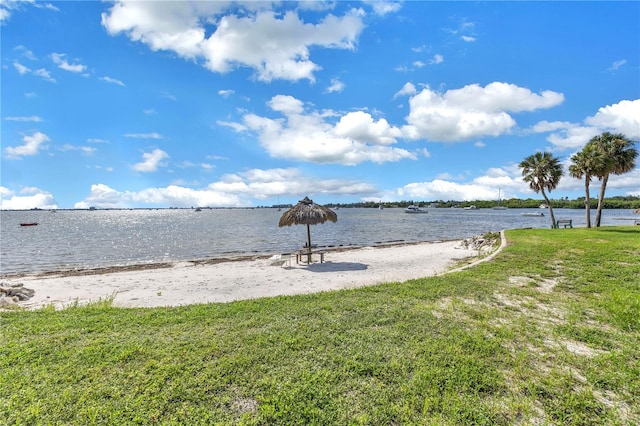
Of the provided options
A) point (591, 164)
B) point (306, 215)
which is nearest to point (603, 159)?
point (591, 164)

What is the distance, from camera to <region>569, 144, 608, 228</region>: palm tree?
23469 millimetres

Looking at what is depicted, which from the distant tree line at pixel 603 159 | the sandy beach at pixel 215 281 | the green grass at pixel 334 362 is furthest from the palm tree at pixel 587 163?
the green grass at pixel 334 362

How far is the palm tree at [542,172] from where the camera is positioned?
28.0m

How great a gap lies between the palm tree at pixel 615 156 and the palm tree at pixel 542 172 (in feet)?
11.1

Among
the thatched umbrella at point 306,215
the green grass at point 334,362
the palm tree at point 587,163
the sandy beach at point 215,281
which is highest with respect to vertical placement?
the palm tree at point 587,163

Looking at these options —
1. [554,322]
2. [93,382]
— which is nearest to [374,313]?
[554,322]

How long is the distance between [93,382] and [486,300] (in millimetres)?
7470

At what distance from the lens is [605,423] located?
3176mm

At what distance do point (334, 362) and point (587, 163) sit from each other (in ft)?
96.3

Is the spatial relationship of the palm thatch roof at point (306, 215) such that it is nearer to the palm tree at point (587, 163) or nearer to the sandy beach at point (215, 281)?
the sandy beach at point (215, 281)

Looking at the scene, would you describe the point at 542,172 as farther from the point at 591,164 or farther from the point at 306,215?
the point at 306,215

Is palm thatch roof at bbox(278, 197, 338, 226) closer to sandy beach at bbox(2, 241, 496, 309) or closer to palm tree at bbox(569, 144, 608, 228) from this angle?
sandy beach at bbox(2, 241, 496, 309)

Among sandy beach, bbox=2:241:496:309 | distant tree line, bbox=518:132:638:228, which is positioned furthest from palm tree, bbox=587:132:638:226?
sandy beach, bbox=2:241:496:309

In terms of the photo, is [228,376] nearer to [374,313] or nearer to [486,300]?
[374,313]
